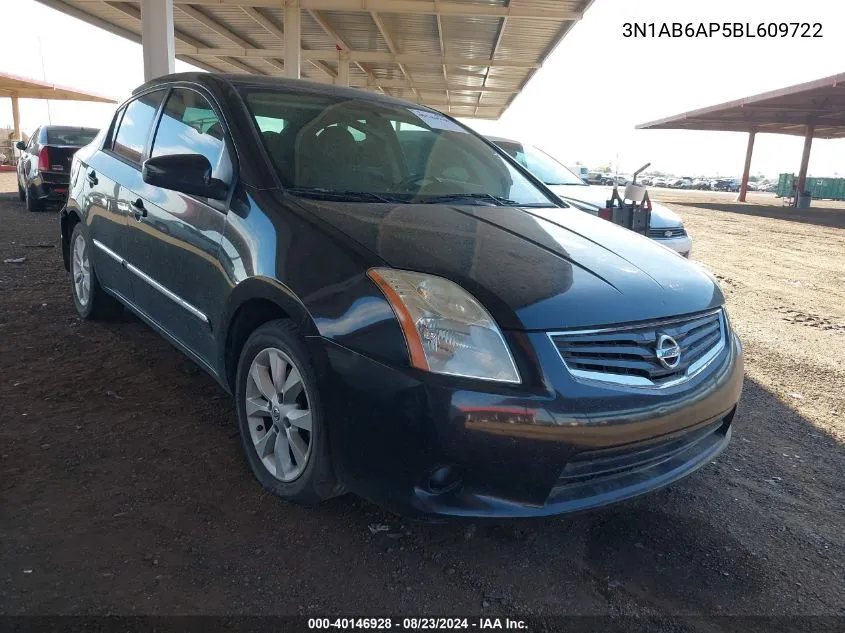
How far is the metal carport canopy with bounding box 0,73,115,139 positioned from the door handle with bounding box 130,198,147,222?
91.5 feet

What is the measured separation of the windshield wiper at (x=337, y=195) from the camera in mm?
2559

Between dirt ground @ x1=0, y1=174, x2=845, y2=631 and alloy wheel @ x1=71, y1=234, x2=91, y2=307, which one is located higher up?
alloy wheel @ x1=71, y1=234, x2=91, y2=307

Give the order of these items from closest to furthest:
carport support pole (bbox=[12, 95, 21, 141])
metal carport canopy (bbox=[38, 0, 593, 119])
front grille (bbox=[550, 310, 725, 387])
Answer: front grille (bbox=[550, 310, 725, 387])
metal carport canopy (bbox=[38, 0, 593, 119])
carport support pole (bbox=[12, 95, 21, 141])

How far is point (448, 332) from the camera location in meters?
1.92

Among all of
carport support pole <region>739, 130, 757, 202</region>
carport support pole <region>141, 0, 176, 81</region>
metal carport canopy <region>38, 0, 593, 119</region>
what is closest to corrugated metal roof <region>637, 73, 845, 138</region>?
carport support pole <region>739, 130, 757, 202</region>

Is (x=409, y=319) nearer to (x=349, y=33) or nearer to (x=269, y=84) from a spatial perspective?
(x=269, y=84)

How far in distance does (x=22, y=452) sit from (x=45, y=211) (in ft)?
33.7

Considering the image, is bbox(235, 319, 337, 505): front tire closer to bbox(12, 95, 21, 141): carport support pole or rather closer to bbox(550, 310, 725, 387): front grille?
bbox(550, 310, 725, 387): front grille

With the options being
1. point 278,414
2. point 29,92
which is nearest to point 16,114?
point 29,92

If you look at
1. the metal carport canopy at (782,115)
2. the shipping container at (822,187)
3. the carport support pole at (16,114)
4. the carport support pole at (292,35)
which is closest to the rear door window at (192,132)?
the carport support pole at (292,35)

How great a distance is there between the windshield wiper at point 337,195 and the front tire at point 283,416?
0.58 m

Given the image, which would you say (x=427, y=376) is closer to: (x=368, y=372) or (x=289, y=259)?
(x=368, y=372)

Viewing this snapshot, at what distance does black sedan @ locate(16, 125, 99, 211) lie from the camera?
1041cm

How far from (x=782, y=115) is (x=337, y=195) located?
108 feet
